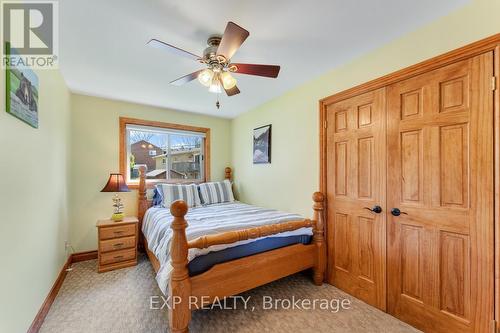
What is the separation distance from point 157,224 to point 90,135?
5.98ft

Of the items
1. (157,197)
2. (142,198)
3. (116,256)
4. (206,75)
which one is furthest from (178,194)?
(206,75)

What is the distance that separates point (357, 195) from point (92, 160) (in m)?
3.47

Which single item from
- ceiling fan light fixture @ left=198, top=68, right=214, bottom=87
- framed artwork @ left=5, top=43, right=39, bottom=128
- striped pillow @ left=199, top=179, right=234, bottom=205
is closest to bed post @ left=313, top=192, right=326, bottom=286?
ceiling fan light fixture @ left=198, top=68, right=214, bottom=87

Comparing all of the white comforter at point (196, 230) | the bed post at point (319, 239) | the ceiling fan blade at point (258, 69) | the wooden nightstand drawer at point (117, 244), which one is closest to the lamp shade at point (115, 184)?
the wooden nightstand drawer at point (117, 244)

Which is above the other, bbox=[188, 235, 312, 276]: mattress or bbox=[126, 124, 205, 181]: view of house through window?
bbox=[126, 124, 205, 181]: view of house through window

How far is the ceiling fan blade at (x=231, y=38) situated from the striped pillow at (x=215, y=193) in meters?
2.35

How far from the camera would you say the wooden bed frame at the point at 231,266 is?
1.50 m

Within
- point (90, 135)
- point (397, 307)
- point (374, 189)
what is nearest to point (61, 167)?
point (90, 135)

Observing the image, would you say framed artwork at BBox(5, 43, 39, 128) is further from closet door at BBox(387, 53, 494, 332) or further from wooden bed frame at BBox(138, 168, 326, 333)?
closet door at BBox(387, 53, 494, 332)

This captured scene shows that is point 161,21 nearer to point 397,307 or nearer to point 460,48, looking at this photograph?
point 460,48

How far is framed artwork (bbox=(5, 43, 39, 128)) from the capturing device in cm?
125

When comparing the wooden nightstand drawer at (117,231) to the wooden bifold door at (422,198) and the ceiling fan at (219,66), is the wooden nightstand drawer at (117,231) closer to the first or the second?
the ceiling fan at (219,66)

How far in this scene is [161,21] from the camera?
156 cm

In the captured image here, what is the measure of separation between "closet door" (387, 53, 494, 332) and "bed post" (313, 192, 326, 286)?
618 mm
